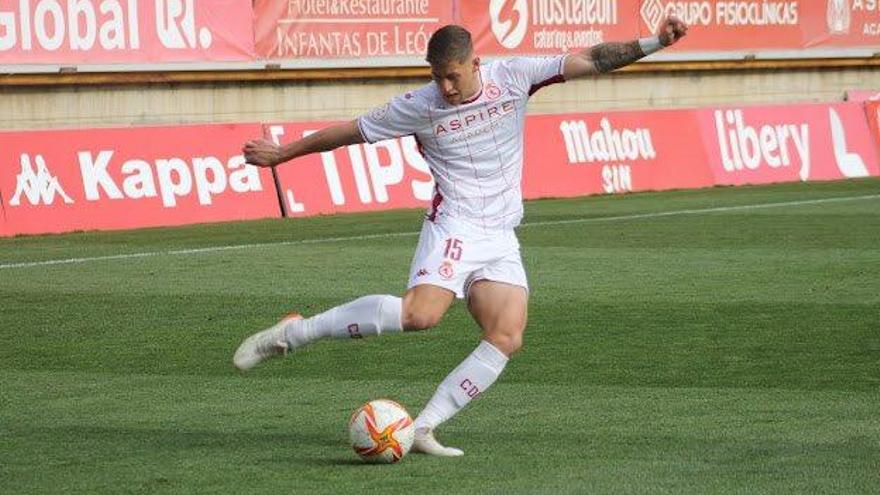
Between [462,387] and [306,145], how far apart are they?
1276 millimetres

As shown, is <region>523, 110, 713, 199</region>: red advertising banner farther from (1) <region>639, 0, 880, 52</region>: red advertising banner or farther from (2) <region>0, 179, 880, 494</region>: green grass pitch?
(2) <region>0, 179, 880, 494</region>: green grass pitch

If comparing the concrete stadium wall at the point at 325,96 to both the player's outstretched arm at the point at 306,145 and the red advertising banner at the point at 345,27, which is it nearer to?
the red advertising banner at the point at 345,27

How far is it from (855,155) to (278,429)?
2424 centimetres

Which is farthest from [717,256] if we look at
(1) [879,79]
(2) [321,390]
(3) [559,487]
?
(1) [879,79]

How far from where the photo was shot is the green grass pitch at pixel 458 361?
8539mm

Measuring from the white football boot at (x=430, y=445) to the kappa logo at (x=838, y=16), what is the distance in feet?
93.6

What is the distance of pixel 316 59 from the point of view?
28062mm

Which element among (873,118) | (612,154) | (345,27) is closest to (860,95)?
(873,118)

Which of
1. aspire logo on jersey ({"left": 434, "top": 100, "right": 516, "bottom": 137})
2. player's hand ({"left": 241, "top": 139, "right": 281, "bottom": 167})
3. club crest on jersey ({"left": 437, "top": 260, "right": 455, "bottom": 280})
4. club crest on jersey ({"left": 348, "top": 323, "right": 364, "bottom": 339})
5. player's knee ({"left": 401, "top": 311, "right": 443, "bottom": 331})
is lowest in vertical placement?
club crest on jersey ({"left": 348, "top": 323, "right": 364, "bottom": 339})

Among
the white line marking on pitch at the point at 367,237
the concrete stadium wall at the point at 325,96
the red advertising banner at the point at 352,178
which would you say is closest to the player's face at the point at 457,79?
the white line marking on pitch at the point at 367,237

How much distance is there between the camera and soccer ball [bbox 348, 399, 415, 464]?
869cm

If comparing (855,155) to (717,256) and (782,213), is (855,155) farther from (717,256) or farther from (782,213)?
(717,256)

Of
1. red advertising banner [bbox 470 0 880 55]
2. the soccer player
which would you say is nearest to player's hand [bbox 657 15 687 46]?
the soccer player

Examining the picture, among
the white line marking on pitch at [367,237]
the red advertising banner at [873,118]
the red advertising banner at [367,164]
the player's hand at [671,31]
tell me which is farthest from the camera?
the red advertising banner at [873,118]
